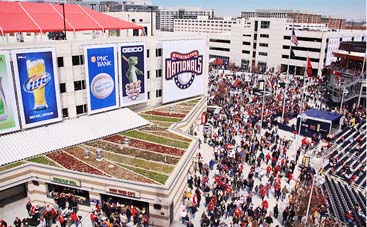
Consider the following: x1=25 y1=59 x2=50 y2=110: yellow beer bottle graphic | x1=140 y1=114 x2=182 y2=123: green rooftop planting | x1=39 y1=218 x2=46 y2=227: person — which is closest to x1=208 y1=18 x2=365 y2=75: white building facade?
x1=140 y1=114 x2=182 y2=123: green rooftop planting

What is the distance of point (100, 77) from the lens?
31.8 m

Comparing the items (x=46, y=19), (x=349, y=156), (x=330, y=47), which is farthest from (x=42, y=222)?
(x=330, y=47)

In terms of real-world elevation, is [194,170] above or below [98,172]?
below

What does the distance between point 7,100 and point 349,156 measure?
106 ft

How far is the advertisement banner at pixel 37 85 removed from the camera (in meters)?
26.3

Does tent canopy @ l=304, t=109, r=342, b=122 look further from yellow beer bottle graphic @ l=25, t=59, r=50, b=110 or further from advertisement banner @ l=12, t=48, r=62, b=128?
yellow beer bottle graphic @ l=25, t=59, r=50, b=110

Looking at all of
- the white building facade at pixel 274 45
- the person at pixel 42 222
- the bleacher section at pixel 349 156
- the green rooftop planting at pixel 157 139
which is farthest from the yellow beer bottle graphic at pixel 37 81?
the white building facade at pixel 274 45

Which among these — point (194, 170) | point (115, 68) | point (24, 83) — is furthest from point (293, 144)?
point (24, 83)

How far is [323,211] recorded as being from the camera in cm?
2355

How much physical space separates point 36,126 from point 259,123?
25545mm

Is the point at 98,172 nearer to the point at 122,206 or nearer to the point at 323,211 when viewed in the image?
the point at 122,206

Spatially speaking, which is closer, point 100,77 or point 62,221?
point 62,221

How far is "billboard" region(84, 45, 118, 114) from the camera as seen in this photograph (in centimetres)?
3075

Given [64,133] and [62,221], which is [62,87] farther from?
[62,221]
